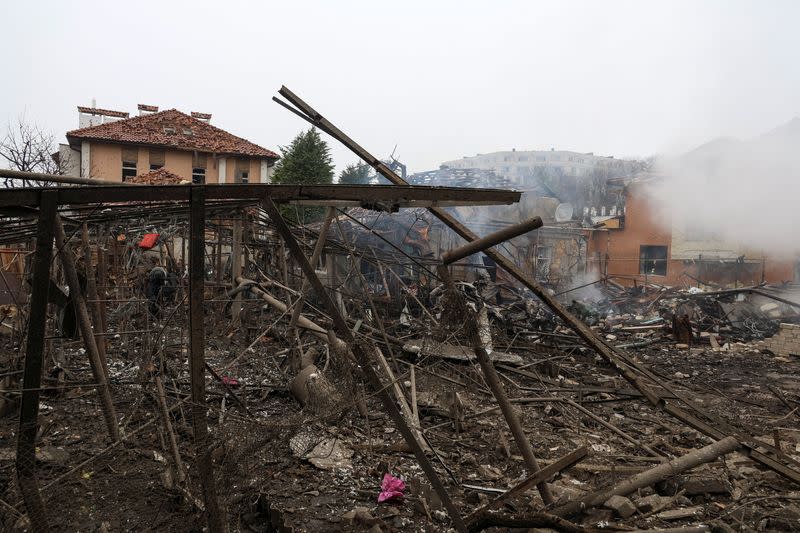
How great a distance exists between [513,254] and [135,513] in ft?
72.2

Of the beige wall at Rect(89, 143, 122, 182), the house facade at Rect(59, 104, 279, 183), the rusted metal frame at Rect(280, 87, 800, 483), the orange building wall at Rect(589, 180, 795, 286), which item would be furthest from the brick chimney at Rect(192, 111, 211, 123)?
the rusted metal frame at Rect(280, 87, 800, 483)

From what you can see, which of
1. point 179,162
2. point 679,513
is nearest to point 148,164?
point 179,162

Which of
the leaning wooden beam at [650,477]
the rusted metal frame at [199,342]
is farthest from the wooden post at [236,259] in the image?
the leaning wooden beam at [650,477]

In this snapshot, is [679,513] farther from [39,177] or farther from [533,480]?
[39,177]

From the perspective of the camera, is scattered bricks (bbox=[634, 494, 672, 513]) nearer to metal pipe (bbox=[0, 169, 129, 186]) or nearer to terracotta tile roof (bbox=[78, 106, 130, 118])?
metal pipe (bbox=[0, 169, 129, 186])

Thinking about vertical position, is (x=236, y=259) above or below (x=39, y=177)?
below

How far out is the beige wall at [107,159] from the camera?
2909 centimetres

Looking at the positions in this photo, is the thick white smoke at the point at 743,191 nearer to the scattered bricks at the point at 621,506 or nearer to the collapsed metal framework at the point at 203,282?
the collapsed metal framework at the point at 203,282

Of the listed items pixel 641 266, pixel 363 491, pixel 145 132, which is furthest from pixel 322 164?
pixel 363 491

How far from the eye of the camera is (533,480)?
4008 mm

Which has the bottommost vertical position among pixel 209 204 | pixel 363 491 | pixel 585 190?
pixel 363 491

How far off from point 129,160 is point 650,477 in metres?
32.5

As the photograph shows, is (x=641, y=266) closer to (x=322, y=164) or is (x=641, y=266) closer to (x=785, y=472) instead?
(x=322, y=164)

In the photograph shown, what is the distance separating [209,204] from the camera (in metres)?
3.80
